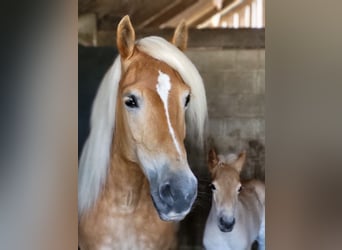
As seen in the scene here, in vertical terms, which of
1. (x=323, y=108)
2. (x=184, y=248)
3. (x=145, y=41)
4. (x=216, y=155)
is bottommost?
(x=184, y=248)

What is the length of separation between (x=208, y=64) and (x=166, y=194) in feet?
1.16

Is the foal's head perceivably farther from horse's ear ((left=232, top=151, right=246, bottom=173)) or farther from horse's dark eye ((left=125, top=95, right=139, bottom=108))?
horse's dark eye ((left=125, top=95, right=139, bottom=108))

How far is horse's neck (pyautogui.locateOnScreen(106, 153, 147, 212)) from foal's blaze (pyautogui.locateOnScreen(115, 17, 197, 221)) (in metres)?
0.03

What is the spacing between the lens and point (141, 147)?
1.27 m

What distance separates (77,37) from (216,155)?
0.48m

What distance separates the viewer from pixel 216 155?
1.31 m

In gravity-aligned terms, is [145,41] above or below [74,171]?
above

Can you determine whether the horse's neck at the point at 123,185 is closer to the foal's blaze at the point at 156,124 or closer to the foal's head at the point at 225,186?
the foal's blaze at the point at 156,124

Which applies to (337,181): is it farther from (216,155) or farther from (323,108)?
(216,155)

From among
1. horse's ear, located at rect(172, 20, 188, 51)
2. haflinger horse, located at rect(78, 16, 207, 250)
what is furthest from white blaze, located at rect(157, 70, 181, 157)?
horse's ear, located at rect(172, 20, 188, 51)

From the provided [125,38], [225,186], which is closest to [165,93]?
[125,38]

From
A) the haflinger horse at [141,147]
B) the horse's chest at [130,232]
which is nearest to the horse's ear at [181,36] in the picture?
the haflinger horse at [141,147]

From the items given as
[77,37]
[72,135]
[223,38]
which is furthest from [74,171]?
[223,38]

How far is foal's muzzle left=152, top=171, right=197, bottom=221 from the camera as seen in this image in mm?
1266
